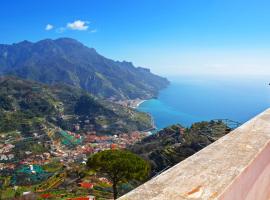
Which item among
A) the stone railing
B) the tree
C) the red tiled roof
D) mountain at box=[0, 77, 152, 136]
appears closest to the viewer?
the stone railing

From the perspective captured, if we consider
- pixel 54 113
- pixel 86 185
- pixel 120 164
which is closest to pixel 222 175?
pixel 120 164

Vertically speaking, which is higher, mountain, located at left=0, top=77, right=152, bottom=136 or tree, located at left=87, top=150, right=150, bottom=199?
tree, located at left=87, top=150, right=150, bottom=199

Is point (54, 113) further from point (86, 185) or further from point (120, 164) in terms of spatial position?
point (120, 164)

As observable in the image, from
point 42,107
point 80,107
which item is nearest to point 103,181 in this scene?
point 42,107

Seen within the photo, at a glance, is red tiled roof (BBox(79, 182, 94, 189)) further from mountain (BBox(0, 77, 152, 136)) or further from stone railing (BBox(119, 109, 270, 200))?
mountain (BBox(0, 77, 152, 136))

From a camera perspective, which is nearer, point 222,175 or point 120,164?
point 222,175

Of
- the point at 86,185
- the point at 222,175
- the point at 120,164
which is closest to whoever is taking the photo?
the point at 222,175

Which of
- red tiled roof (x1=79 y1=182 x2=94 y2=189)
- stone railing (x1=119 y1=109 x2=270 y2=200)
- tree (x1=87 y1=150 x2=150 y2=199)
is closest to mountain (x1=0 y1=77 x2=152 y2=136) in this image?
red tiled roof (x1=79 y1=182 x2=94 y2=189)

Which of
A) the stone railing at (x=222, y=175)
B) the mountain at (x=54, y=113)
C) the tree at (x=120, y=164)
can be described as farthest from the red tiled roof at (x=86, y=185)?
the mountain at (x=54, y=113)
